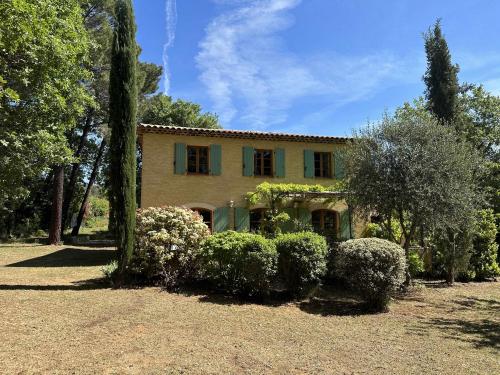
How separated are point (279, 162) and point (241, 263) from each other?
320 inches

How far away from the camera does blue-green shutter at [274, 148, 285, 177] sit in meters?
16.4

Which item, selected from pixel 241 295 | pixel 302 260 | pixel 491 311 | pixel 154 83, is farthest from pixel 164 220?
pixel 154 83

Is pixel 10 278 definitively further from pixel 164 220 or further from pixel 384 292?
pixel 384 292

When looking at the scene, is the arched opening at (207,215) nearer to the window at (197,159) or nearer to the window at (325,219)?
the window at (197,159)

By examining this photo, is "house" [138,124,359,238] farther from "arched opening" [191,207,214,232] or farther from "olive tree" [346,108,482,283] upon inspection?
"olive tree" [346,108,482,283]

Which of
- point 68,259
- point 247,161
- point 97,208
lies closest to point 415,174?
point 247,161

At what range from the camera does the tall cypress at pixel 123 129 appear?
9.95 m

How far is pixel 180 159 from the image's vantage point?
15.4 metres

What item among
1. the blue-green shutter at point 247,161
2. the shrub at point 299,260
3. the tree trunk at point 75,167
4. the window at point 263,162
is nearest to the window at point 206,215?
the blue-green shutter at point 247,161

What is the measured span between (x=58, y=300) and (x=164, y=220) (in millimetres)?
3057

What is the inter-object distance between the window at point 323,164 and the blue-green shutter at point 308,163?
1.14 feet

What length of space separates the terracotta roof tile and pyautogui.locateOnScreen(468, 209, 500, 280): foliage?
6206mm

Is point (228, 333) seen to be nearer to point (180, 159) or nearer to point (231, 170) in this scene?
point (180, 159)

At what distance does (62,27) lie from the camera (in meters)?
11.1
